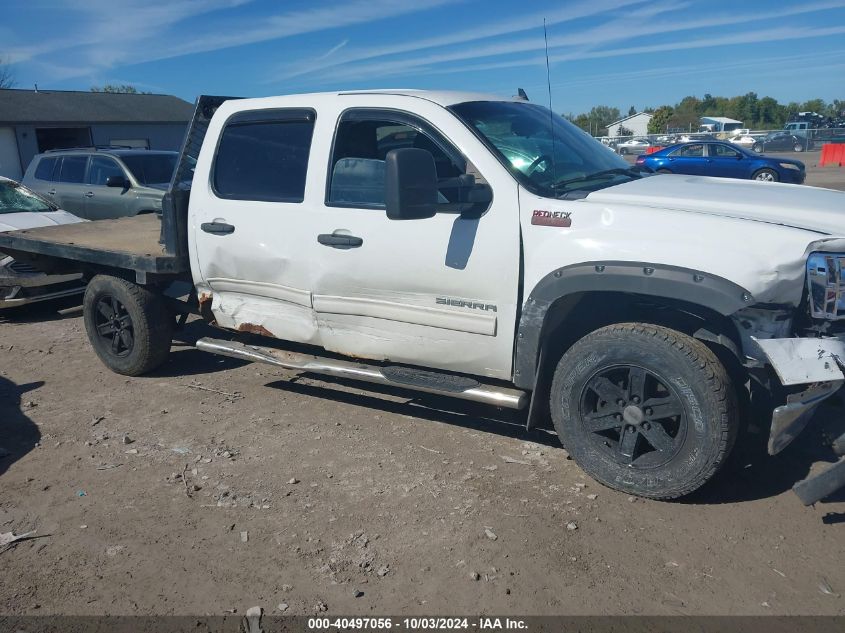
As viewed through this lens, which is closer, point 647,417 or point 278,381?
point 647,417

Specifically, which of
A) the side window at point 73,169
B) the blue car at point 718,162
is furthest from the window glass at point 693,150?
the side window at point 73,169

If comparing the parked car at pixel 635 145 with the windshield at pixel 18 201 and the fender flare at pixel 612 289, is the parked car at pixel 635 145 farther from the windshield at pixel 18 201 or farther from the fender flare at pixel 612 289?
the fender flare at pixel 612 289

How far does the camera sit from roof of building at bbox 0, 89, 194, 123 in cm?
3148

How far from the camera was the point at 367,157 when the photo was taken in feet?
14.9

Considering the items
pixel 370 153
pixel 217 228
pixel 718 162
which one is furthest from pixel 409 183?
pixel 718 162

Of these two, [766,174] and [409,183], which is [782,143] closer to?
[766,174]

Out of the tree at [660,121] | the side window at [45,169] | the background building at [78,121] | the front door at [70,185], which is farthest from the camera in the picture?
the tree at [660,121]

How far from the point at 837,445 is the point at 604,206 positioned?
1.52m

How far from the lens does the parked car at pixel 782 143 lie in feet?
149

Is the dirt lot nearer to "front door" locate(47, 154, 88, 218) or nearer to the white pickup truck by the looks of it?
the white pickup truck

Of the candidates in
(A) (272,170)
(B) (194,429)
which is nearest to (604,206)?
(A) (272,170)

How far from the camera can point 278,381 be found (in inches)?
228

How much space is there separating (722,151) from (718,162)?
0.57 meters

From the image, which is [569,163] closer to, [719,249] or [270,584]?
[719,249]
